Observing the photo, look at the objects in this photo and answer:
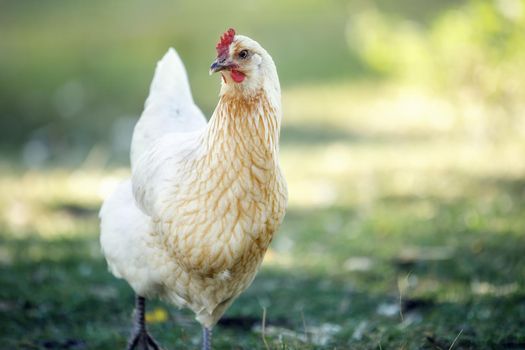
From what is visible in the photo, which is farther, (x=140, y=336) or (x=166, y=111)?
(x=166, y=111)

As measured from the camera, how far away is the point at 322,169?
773cm

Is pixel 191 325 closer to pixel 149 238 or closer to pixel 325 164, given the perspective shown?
pixel 149 238

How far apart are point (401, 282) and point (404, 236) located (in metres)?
0.88

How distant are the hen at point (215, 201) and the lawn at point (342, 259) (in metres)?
0.45

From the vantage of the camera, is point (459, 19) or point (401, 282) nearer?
point (401, 282)

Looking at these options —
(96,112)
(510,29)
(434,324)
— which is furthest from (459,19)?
(96,112)

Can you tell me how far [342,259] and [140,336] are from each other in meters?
1.97

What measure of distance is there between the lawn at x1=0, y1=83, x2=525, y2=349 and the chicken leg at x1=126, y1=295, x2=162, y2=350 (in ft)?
0.53

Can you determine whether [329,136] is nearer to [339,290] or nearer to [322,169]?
[322,169]

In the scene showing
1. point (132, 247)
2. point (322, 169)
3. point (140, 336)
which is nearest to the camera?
point (132, 247)

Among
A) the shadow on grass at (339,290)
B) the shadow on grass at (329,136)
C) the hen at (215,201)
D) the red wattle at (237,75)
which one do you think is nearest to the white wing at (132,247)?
the hen at (215,201)

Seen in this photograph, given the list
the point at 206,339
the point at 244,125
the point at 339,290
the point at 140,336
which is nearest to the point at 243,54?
the point at 244,125

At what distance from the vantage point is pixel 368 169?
759 cm

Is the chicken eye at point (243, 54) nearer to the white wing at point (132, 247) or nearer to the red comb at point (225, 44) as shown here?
the red comb at point (225, 44)
